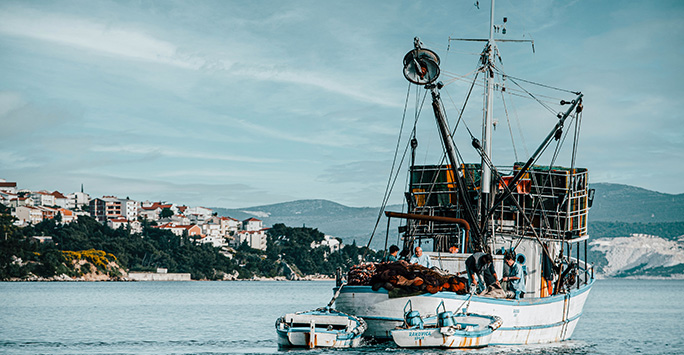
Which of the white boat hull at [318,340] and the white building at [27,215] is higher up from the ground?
the white building at [27,215]

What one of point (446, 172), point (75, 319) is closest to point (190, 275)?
point (75, 319)

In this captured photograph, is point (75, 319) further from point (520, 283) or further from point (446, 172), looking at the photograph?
point (520, 283)

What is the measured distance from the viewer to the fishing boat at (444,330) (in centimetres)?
2441

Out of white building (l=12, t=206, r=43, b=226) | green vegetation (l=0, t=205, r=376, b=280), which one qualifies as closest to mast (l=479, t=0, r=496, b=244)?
green vegetation (l=0, t=205, r=376, b=280)

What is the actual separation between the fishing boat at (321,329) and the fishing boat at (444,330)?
1.44 metres

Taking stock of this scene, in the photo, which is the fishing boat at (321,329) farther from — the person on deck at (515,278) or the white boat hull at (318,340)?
the person on deck at (515,278)

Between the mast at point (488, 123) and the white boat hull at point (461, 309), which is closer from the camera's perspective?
the white boat hull at point (461, 309)

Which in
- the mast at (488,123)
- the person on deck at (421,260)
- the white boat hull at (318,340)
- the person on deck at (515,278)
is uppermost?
the mast at (488,123)

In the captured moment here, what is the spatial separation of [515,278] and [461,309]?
10.3 ft

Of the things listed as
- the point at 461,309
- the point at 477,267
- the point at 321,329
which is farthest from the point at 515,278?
the point at 321,329

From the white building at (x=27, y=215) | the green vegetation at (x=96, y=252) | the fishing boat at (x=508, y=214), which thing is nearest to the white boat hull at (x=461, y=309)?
the fishing boat at (x=508, y=214)

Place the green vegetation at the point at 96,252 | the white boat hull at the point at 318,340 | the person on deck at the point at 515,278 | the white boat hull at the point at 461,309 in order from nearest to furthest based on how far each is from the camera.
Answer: the white boat hull at the point at 318,340 < the white boat hull at the point at 461,309 < the person on deck at the point at 515,278 < the green vegetation at the point at 96,252

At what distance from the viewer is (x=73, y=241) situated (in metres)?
170

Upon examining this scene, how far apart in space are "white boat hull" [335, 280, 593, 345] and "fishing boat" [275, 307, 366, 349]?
49 centimetres
